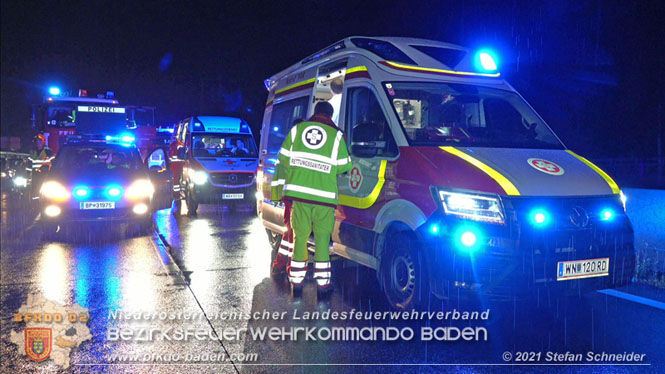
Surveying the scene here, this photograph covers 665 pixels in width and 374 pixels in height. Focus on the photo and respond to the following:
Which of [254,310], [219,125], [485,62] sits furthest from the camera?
[219,125]

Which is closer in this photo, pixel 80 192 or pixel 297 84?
pixel 297 84

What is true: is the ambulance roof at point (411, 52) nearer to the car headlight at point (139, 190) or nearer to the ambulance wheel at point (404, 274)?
the ambulance wheel at point (404, 274)

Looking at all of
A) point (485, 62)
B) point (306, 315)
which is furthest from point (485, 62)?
point (306, 315)

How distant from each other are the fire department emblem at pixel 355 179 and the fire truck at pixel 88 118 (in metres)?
12.8

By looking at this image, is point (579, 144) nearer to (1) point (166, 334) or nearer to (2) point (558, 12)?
(2) point (558, 12)

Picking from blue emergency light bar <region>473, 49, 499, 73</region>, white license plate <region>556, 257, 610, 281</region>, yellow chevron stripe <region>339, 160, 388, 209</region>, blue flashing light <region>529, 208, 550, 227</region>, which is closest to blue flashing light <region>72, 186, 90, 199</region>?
yellow chevron stripe <region>339, 160, 388, 209</region>

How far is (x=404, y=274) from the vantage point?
5.19 meters

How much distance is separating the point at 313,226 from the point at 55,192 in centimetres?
608

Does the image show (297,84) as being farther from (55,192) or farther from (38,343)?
(55,192)

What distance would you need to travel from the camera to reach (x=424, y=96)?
589cm

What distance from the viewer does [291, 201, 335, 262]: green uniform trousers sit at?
5.63 meters

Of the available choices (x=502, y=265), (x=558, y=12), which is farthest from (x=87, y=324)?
(x=558, y=12)

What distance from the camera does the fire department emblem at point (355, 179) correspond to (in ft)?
19.3

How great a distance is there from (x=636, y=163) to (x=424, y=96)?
2665 centimetres
